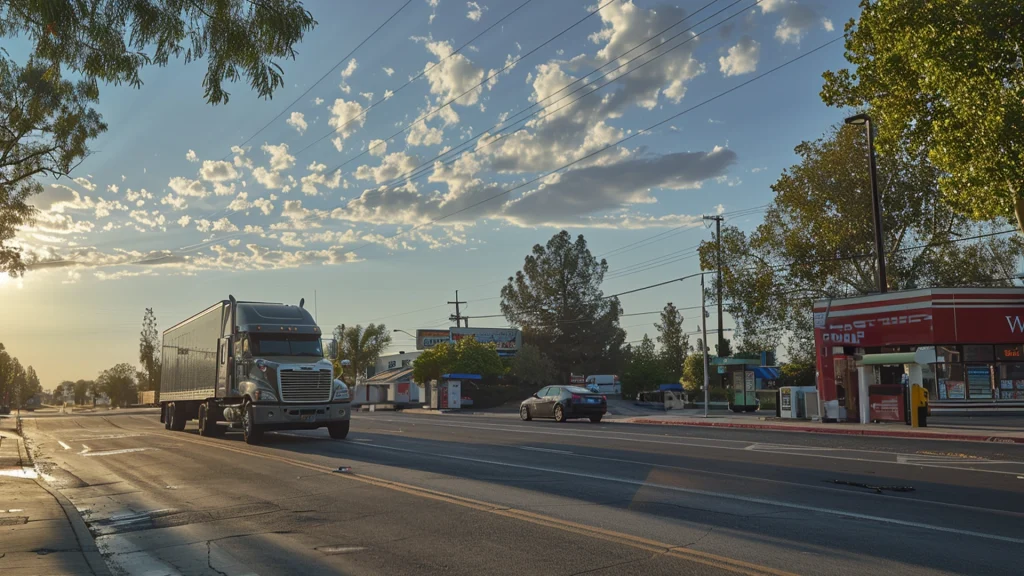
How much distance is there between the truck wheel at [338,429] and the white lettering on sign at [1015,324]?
2566 centimetres

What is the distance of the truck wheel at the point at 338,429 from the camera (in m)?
22.8

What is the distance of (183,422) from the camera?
1168 inches

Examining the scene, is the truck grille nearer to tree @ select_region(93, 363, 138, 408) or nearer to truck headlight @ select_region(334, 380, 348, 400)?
truck headlight @ select_region(334, 380, 348, 400)

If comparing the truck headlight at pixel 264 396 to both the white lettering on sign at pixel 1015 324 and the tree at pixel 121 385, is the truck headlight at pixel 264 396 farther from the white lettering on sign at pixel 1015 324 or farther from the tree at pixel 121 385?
the tree at pixel 121 385

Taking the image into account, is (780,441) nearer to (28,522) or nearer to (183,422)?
(28,522)

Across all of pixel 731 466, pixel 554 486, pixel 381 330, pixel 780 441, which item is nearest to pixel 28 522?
pixel 554 486

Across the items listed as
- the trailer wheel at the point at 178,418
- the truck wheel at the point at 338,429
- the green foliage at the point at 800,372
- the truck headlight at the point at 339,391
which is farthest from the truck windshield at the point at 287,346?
the green foliage at the point at 800,372

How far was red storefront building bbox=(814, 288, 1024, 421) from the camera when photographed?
101ft

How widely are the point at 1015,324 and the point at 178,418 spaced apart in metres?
32.0

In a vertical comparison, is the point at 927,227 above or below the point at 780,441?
above

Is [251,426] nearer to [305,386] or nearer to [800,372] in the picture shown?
[305,386]

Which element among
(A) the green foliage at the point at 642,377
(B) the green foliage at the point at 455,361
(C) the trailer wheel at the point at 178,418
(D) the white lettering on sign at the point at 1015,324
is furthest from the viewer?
(A) the green foliage at the point at 642,377

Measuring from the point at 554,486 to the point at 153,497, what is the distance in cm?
583

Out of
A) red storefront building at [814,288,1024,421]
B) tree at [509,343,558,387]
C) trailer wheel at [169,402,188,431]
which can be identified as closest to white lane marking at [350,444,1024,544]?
trailer wheel at [169,402,188,431]
